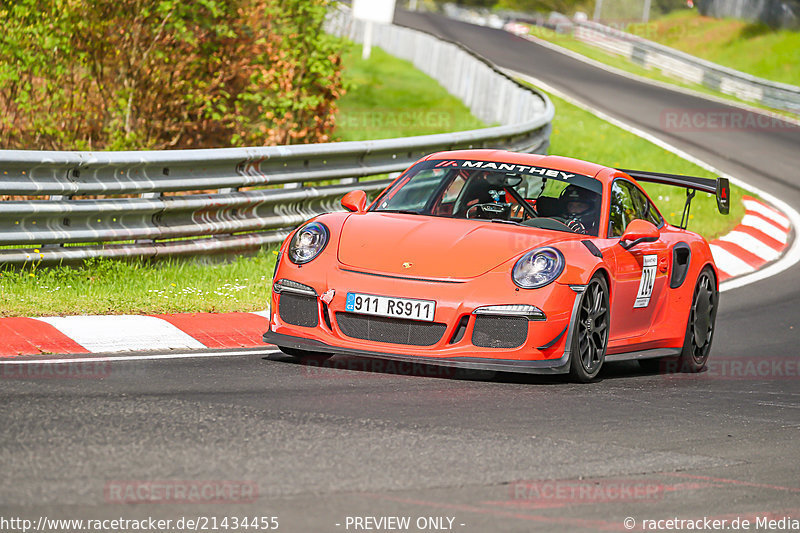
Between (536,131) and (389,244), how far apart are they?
1045 centimetres

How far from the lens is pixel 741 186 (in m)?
19.5

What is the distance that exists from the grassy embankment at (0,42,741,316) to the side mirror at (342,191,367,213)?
1.49m

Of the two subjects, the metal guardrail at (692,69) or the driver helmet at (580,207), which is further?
the metal guardrail at (692,69)

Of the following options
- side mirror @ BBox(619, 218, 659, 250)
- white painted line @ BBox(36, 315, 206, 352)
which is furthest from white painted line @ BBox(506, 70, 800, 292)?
white painted line @ BBox(36, 315, 206, 352)

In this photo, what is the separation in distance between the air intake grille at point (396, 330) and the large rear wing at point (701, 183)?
2533 millimetres

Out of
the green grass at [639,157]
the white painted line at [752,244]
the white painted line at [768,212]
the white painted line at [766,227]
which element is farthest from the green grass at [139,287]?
the white painted line at [768,212]

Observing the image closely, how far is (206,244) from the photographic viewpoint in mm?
10375

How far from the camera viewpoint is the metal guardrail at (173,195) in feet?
29.8

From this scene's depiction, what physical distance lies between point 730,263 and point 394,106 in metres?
16.1

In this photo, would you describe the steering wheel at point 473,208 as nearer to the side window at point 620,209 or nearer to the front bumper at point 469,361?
the side window at point 620,209

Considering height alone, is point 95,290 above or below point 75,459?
below

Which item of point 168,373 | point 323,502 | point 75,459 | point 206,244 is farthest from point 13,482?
point 206,244

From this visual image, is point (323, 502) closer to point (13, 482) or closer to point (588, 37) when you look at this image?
point (13, 482)

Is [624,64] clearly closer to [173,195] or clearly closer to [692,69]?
[692,69]
